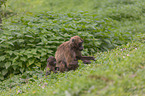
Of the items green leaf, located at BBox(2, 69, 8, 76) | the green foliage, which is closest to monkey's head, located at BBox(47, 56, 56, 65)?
the green foliage


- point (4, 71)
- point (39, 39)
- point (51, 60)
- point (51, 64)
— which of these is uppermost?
point (39, 39)

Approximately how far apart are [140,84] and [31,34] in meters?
6.78

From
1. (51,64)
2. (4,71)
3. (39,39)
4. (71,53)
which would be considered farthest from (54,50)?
(71,53)

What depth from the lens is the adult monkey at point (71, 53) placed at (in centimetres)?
534

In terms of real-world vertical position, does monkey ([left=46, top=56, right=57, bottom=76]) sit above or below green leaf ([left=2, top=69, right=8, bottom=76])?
above

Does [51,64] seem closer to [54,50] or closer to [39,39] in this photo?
[54,50]

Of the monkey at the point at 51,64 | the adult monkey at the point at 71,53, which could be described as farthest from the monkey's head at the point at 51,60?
the adult monkey at the point at 71,53

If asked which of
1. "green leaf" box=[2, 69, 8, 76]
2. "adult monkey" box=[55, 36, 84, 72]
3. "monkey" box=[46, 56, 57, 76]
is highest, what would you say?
"adult monkey" box=[55, 36, 84, 72]

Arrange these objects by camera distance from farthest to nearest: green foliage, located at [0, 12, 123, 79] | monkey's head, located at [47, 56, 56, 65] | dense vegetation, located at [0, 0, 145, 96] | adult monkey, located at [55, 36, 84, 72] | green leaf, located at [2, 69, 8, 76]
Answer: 1. green foliage, located at [0, 12, 123, 79]
2. green leaf, located at [2, 69, 8, 76]
3. monkey's head, located at [47, 56, 56, 65]
4. adult monkey, located at [55, 36, 84, 72]
5. dense vegetation, located at [0, 0, 145, 96]

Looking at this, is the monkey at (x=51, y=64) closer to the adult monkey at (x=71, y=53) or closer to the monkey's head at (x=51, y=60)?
the monkey's head at (x=51, y=60)

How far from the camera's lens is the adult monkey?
5340 mm

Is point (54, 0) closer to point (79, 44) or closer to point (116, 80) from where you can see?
point (79, 44)

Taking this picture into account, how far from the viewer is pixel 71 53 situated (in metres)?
5.47

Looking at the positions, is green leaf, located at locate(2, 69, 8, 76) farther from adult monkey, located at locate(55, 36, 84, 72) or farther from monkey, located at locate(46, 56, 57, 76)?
adult monkey, located at locate(55, 36, 84, 72)
